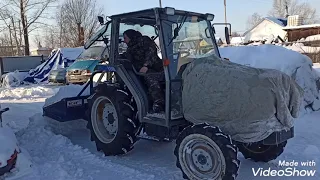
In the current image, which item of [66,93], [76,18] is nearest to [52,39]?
[76,18]

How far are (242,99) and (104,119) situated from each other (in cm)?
263

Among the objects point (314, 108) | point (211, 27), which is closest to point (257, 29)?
point (314, 108)

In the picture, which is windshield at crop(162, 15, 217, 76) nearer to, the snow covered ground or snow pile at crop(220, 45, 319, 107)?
the snow covered ground

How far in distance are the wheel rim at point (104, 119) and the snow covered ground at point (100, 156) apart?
305 millimetres

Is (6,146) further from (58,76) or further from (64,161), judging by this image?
(58,76)

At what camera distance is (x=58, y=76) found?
688 inches

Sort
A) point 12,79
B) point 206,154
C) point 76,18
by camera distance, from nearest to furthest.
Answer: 1. point 206,154
2. point 12,79
3. point 76,18

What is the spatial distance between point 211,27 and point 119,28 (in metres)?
1.43

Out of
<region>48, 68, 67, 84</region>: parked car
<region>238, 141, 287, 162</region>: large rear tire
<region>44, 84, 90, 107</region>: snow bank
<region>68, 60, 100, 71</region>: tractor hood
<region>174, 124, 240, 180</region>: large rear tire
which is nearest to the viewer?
<region>174, 124, 240, 180</region>: large rear tire

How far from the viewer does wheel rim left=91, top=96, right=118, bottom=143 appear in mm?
5809

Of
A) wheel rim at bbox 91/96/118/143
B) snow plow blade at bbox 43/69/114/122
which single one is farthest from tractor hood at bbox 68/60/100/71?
wheel rim at bbox 91/96/118/143

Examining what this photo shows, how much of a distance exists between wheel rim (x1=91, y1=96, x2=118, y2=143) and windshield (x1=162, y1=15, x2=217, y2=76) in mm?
1418

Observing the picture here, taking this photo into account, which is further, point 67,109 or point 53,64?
point 53,64

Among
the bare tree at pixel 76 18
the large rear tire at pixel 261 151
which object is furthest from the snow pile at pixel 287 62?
the bare tree at pixel 76 18
